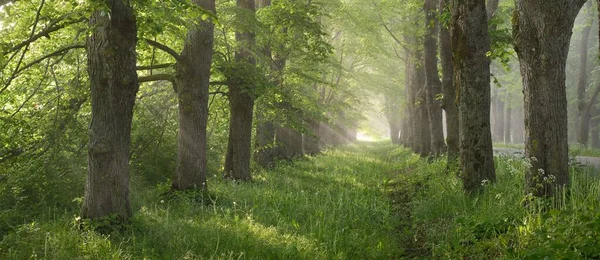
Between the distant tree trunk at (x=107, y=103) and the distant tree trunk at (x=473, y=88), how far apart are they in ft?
20.3

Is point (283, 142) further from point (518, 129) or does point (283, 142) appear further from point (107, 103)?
Result: point (518, 129)

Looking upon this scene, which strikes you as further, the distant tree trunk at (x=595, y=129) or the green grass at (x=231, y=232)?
the distant tree trunk at (x=595, y=129)

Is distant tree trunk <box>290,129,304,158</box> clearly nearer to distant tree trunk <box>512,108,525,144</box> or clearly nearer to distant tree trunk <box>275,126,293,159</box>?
distant tree trunk <box>275,126,293,159</box>

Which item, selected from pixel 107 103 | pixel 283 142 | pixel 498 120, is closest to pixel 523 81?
pixel 107 103

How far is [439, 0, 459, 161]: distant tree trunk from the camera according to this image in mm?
13359

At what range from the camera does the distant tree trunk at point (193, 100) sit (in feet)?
33.3

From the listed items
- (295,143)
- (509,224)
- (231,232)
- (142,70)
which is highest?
(142,70)

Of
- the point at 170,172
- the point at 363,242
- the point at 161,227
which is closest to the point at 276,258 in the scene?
the point at 363,242

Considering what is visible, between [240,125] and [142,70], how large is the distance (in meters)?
3.42

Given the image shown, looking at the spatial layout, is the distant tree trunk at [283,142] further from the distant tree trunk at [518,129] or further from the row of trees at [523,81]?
the distant tree trunk at [518,129]

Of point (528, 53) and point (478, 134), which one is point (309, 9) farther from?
point (528, 53)

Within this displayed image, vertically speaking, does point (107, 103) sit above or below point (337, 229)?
above

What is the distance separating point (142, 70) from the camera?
10.6m

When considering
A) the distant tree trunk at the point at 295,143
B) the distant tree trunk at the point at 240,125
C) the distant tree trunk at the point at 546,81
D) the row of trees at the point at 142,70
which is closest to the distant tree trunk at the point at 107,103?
the row of trees at the point at 142,70
